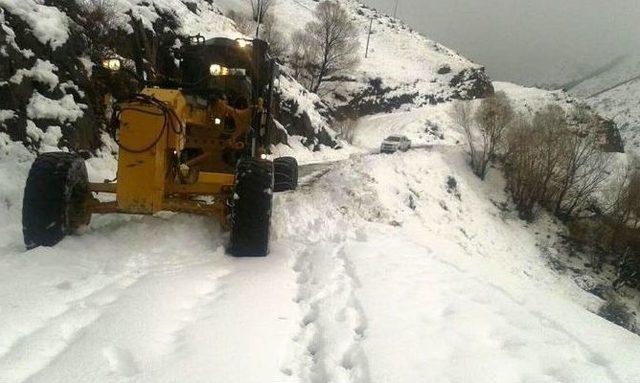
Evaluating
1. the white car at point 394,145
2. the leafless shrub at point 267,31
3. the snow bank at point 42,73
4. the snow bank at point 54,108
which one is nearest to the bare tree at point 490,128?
the white car at point 394,145

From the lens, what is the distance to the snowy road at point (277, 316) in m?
3.64

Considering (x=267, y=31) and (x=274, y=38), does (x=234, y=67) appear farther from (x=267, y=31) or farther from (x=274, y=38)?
(x=274, y=38)

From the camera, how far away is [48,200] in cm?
546

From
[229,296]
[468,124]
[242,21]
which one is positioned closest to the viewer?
[229,296]

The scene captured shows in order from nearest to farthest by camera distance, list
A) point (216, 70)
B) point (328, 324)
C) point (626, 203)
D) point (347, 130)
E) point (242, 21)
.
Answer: point (328, 324) → point (216, 70) → point (626, 203) → point (347, 130) → point (242, 21)

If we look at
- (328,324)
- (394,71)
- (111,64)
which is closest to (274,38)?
(394,71)

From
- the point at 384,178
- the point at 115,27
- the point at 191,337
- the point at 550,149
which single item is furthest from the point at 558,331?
the point at 550,149

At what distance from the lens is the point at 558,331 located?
486cm

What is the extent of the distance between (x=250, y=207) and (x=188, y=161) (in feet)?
6.80

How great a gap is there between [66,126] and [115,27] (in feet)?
15.3

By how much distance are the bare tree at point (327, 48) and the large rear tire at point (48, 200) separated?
3974 cm

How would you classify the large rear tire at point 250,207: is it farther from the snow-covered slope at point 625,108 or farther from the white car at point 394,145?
the snow-covered slope at point 625,108

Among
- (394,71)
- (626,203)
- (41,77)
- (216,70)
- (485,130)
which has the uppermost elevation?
(394,71)

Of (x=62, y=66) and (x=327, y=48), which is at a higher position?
(x=327, y=48)
